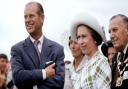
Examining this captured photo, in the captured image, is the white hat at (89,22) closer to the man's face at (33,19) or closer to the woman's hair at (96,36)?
the woman's hair at (96,36)

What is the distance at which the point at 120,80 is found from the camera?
5.64m

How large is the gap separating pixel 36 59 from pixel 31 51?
0.15 meters

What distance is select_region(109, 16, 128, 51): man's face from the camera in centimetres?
596

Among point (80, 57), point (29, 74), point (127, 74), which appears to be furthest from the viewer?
point (80, 57)

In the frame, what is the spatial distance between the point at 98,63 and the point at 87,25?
0.58m

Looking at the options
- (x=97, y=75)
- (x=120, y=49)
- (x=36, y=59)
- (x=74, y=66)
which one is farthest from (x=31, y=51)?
(x=74, y=66)

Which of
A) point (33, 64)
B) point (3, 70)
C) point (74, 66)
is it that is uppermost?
point (33, 64)

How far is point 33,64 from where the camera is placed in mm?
6211

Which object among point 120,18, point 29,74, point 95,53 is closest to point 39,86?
point 29,74

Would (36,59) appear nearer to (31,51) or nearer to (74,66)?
(31,51)

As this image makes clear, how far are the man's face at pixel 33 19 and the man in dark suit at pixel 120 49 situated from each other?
1.09m

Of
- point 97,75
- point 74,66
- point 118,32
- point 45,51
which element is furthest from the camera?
point 74,66

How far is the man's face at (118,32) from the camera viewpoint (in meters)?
5.96

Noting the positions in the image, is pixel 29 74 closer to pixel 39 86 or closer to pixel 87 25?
pixel 39 86
